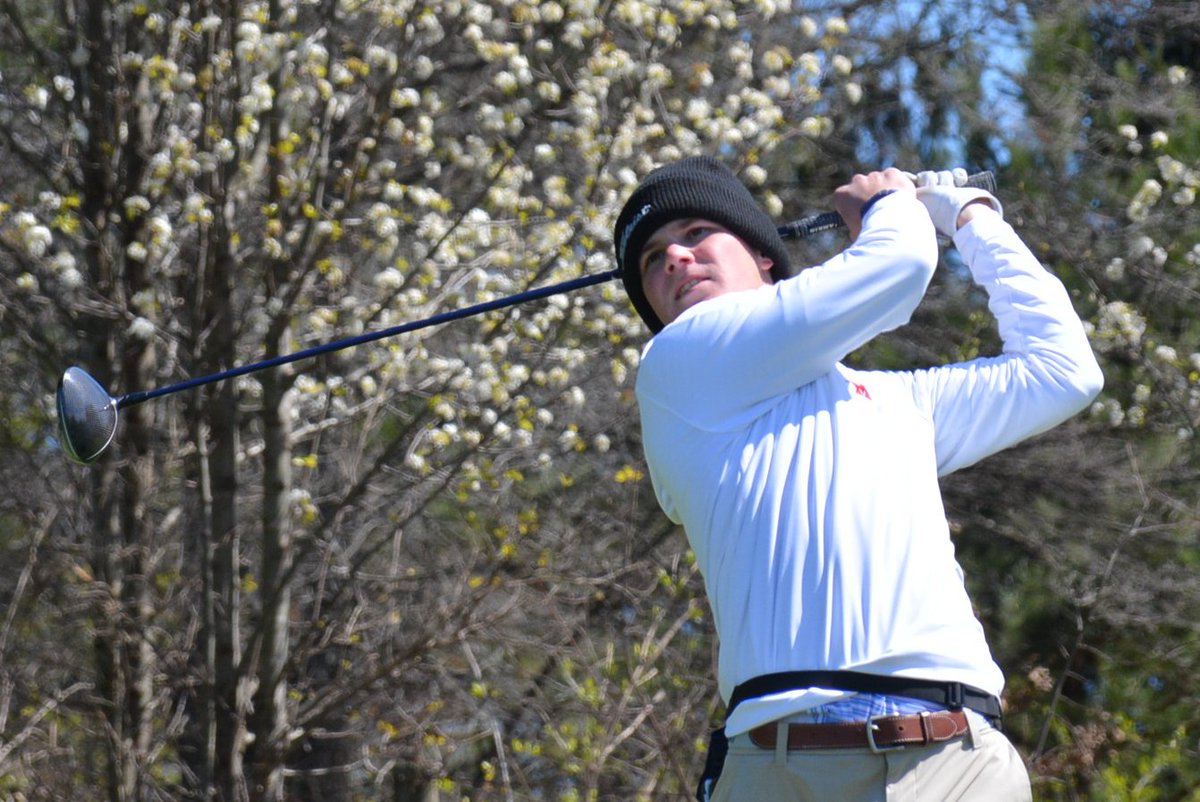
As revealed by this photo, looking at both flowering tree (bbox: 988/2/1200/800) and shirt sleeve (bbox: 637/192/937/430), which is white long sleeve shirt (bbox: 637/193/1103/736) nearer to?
shirt sleeve (bbox: 637/192/937/430)

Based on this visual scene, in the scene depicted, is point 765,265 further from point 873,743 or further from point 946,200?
point 873,743

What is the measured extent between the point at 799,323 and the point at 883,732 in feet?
1.94

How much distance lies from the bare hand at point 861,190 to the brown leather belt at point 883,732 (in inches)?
31.0

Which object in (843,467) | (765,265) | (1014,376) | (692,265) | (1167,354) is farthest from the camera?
(1167,354)

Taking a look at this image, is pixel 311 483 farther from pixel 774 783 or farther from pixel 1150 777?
pixel 774 783

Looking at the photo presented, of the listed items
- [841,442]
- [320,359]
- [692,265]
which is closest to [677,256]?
[692,265]

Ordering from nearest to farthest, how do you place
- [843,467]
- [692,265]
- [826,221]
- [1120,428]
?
1. [843,467]
2. [692,265]
3. [826,221]
4. [1120,428]

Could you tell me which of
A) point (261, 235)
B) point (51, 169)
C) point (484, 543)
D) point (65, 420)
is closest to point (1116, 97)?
point (484, 543)

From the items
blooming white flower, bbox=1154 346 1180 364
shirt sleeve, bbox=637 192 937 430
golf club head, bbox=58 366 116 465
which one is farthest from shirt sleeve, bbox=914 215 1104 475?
blooming white flower, bbox=1154 346 1180 364

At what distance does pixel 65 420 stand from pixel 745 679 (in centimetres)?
210

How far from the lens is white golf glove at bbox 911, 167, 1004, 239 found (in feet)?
8.99

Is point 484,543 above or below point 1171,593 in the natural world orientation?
above

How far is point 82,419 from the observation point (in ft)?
12.5

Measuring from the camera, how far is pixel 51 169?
22.0 ft
